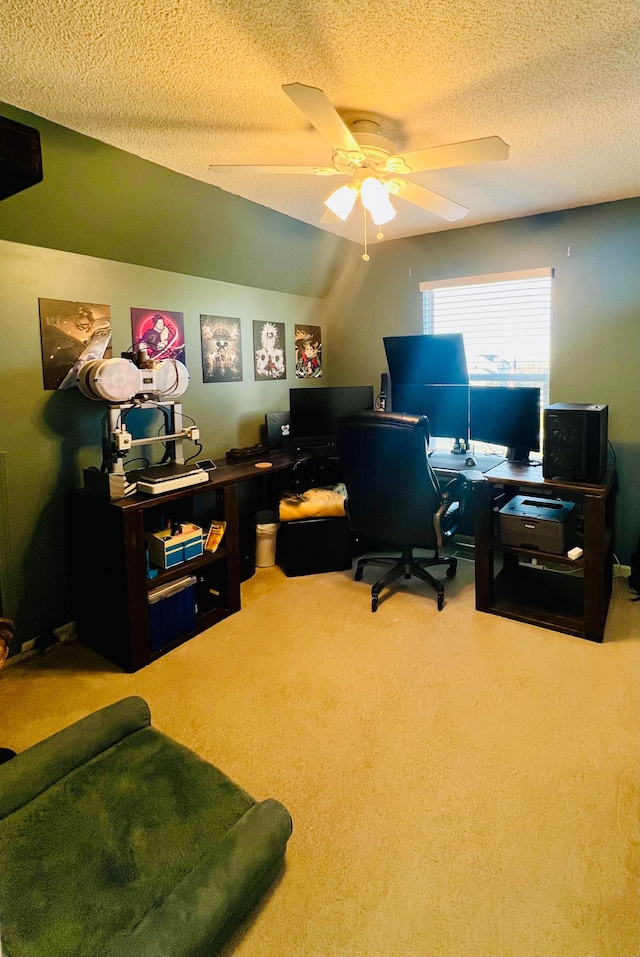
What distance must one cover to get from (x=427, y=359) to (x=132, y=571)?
8.13 feet

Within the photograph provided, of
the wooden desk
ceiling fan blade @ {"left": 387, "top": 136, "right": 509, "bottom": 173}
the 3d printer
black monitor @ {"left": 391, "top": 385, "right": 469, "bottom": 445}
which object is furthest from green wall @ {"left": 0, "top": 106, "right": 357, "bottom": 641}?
the wooden desk

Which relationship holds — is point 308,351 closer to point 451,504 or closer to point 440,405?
point 440,405

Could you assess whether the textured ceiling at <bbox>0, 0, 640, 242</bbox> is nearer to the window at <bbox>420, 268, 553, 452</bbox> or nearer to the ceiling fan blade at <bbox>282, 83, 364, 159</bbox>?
the ceiling fan blade at <bbox>282, 83, 364, 159</bbox>

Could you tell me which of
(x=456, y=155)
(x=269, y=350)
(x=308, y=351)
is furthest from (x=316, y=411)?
(x=456, y=155)

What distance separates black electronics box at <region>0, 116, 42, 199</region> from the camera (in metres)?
1.59

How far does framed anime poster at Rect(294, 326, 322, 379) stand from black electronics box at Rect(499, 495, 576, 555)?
213 cm

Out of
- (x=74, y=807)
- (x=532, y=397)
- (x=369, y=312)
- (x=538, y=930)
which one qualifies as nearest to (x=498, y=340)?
(x=532, y=397)

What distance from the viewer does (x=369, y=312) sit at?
4234mm

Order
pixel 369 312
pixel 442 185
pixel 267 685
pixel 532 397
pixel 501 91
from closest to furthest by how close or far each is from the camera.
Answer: pixel 501 91 < pixel 267 685 < pixel 442 185 < pixel 532 397 < pixel 369 312

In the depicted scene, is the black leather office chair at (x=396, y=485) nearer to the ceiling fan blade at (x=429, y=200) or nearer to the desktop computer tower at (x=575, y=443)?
the desktop computer tower at (x=575, y=443)

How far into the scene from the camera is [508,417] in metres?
3.21

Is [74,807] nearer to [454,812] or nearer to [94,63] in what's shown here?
[454,812]

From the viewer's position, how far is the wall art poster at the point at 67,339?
2.55 metres

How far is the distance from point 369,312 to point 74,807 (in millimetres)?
3775
